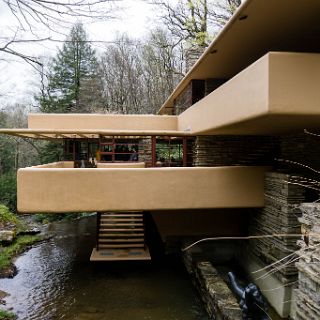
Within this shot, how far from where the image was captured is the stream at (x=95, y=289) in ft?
28.2

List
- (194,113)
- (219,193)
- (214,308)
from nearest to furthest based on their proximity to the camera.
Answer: (214,308) → (219,193) → (194,113)

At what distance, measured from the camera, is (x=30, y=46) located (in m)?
4.16

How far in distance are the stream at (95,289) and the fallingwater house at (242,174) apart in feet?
2.50

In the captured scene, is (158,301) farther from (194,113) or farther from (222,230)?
(194,113)

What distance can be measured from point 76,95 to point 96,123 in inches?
669

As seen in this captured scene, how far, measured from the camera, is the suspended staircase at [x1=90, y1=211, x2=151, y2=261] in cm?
1133

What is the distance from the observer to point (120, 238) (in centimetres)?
1267

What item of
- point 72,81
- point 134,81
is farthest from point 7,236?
point 134,81

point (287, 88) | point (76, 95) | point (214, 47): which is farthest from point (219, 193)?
point (76, 95)

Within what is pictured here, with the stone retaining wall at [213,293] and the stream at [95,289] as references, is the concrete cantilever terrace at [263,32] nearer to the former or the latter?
the stone retaining wall at [213,293]

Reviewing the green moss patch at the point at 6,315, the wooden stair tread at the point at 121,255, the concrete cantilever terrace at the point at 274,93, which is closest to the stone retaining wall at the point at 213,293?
the wooden stair tread at the point at 121,255

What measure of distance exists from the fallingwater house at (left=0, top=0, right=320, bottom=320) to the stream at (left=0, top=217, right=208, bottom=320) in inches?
30.0

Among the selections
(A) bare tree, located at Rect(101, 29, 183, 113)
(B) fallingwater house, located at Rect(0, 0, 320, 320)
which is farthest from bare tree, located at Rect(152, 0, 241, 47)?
(B) fallingwater house, located at Rect(0, 0, 320, 320)

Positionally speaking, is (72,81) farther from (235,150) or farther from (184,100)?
(235,150)
